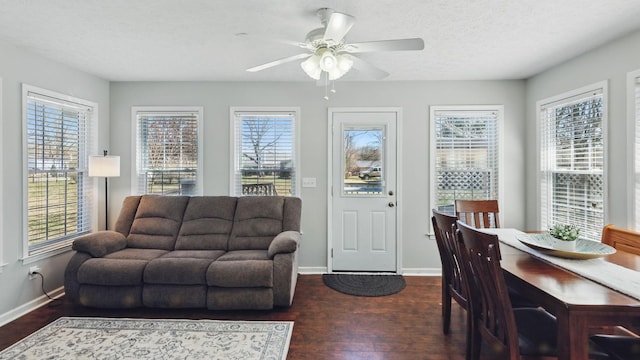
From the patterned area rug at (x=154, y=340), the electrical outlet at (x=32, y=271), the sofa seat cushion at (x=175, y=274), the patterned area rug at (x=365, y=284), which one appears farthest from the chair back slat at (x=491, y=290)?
the electrical outlet at (x=32, y=271)

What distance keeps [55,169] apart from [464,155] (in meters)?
4.75

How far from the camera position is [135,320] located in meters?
2.60

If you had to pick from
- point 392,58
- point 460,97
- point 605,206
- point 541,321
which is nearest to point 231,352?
point 541,321

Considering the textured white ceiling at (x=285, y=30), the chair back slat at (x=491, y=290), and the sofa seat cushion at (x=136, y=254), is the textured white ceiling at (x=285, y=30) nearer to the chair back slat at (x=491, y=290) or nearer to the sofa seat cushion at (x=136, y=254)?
the chair back slat at (x=491, y=290)

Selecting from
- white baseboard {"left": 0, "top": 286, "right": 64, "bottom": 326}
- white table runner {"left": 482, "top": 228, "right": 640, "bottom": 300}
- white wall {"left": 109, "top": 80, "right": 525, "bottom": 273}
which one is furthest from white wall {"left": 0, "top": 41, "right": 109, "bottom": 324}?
white table runner {"left": 482, "top": 228, "right": 640, "bottom": 300}

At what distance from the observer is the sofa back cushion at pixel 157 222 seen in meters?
3.31

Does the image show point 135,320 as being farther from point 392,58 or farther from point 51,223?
point 392,58

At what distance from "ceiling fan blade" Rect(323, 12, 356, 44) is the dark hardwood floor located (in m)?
2.22

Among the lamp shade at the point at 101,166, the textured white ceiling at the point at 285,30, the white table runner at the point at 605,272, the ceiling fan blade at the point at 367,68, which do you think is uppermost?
the textured white ceiling at the point at 285,30

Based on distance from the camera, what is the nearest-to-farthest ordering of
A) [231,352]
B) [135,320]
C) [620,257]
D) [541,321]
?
1. [541,321]
2. [620,257]
3. [231,352]
4. [135,320]

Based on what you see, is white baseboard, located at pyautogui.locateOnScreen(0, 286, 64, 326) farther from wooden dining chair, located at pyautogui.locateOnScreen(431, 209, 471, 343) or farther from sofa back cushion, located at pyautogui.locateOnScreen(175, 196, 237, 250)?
wooden dining chair, located at pyautogui.locateOnScreen(431, 209, 471, 343)

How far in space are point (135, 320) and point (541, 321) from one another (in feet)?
10.1

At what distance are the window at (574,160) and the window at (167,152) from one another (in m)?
4.26

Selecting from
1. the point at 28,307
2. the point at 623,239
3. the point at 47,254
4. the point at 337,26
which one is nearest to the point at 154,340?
the point at 28,307
